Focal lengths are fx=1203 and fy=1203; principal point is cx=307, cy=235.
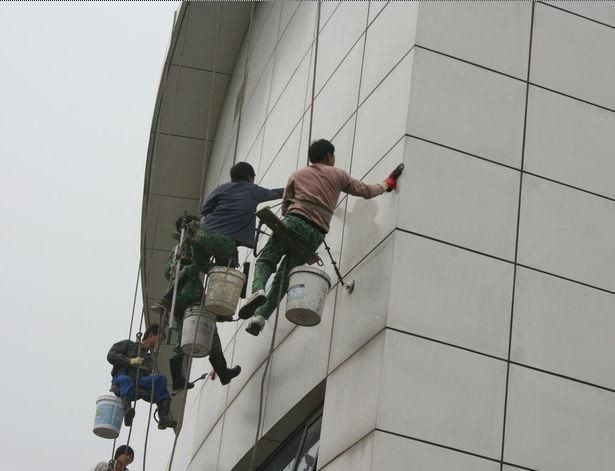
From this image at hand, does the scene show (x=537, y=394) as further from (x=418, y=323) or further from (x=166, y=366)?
(x=166, y=366)

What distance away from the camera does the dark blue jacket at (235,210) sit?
1101cm

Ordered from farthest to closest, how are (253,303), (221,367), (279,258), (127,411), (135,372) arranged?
(135,372) < (127,411) < (221,367) < (279,258) < (253,303)

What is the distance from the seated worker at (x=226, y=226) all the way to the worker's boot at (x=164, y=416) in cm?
98

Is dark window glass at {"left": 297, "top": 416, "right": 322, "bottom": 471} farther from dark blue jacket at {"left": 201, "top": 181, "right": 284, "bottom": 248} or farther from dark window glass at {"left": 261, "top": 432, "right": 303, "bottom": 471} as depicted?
dark blue jacket at {"left": 201, "top": 181, "right": 284, "bottom": 248}

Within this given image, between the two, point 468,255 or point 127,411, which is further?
point 127,411

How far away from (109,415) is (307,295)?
3.50 metres

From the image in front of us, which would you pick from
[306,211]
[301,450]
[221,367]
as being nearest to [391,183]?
[306,211]

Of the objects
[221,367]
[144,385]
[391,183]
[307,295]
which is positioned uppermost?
[391,183]

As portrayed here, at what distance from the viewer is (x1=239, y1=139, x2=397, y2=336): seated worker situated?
991 centimetres

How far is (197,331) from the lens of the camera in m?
10.7

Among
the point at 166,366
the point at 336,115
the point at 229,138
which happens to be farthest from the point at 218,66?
the point at 336,115

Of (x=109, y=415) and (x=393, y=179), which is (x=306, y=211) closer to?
A: (x=393, y=179)

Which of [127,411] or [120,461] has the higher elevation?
[127,411]

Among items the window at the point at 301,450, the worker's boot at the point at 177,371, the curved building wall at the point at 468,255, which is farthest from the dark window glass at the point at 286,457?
the worker's boot at the point at 177,371
